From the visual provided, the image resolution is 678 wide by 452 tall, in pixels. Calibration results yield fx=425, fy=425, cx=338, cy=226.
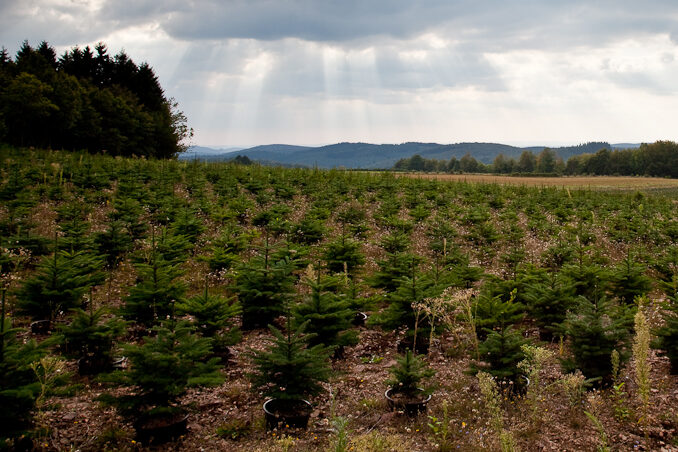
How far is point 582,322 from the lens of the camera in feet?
19.4

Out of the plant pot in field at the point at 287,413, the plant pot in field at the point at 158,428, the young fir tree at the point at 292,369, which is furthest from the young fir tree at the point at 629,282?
the plant pot in field at the point at 158,428

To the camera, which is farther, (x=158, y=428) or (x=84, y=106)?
(x=84, y=106)

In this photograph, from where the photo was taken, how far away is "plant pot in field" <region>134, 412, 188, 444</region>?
470 cm

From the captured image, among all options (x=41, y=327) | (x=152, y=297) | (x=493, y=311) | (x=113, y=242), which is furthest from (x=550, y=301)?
(x=113, y=242)

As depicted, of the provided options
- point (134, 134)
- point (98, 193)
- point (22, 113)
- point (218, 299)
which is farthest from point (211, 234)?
point (134, 134)

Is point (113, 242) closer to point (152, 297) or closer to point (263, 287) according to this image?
point (152, 297)

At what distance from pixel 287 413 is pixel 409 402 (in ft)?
5.05

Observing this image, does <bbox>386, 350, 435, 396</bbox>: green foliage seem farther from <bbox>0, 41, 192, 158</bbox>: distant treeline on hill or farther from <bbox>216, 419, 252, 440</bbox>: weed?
<bbox>0, 41, 192, 158</bbox>: distant treeline on hill

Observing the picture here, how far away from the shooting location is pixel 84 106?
126 ft

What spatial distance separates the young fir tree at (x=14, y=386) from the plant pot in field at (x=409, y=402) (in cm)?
392

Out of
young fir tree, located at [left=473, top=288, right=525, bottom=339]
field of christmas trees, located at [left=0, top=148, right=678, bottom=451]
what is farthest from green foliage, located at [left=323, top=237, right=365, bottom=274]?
young fir tree, located at [left=473, top=288, right=525, bottom=339]

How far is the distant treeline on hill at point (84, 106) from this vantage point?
32344mm

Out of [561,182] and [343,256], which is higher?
[561,182]

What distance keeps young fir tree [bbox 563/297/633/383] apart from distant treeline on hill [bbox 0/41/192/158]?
3520cm
